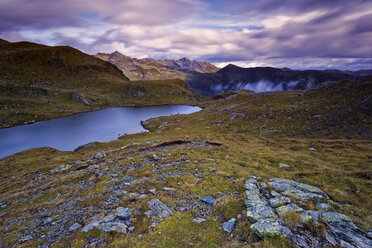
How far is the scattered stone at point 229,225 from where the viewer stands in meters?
8.81

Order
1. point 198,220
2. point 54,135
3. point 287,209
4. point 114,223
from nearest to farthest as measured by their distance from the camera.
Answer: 1. point 287,209
2. point 198,220
3. point 114,223
4. point 54,135

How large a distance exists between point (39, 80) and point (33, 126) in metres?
128

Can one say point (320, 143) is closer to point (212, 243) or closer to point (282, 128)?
point (282, 128)

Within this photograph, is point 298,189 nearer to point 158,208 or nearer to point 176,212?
point 176,212

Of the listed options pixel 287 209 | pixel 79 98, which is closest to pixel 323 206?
pixel 287 209

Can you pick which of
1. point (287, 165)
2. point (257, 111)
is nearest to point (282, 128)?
point (257, 111)

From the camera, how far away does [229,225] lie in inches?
355

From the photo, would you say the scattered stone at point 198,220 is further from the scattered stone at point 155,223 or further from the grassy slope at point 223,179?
the scattered stone at point 155,223

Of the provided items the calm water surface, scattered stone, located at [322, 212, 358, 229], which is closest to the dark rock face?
the calm water surface

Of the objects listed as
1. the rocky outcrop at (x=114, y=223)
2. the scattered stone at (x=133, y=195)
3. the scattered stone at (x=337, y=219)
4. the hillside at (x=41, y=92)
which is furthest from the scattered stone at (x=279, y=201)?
the hillside at (x=41, y=92)

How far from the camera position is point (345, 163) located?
18.8m

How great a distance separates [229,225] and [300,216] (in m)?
3.68

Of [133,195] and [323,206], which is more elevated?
[323,206]

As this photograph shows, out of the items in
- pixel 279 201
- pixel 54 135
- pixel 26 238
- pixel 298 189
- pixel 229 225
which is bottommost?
pixel 54 135
